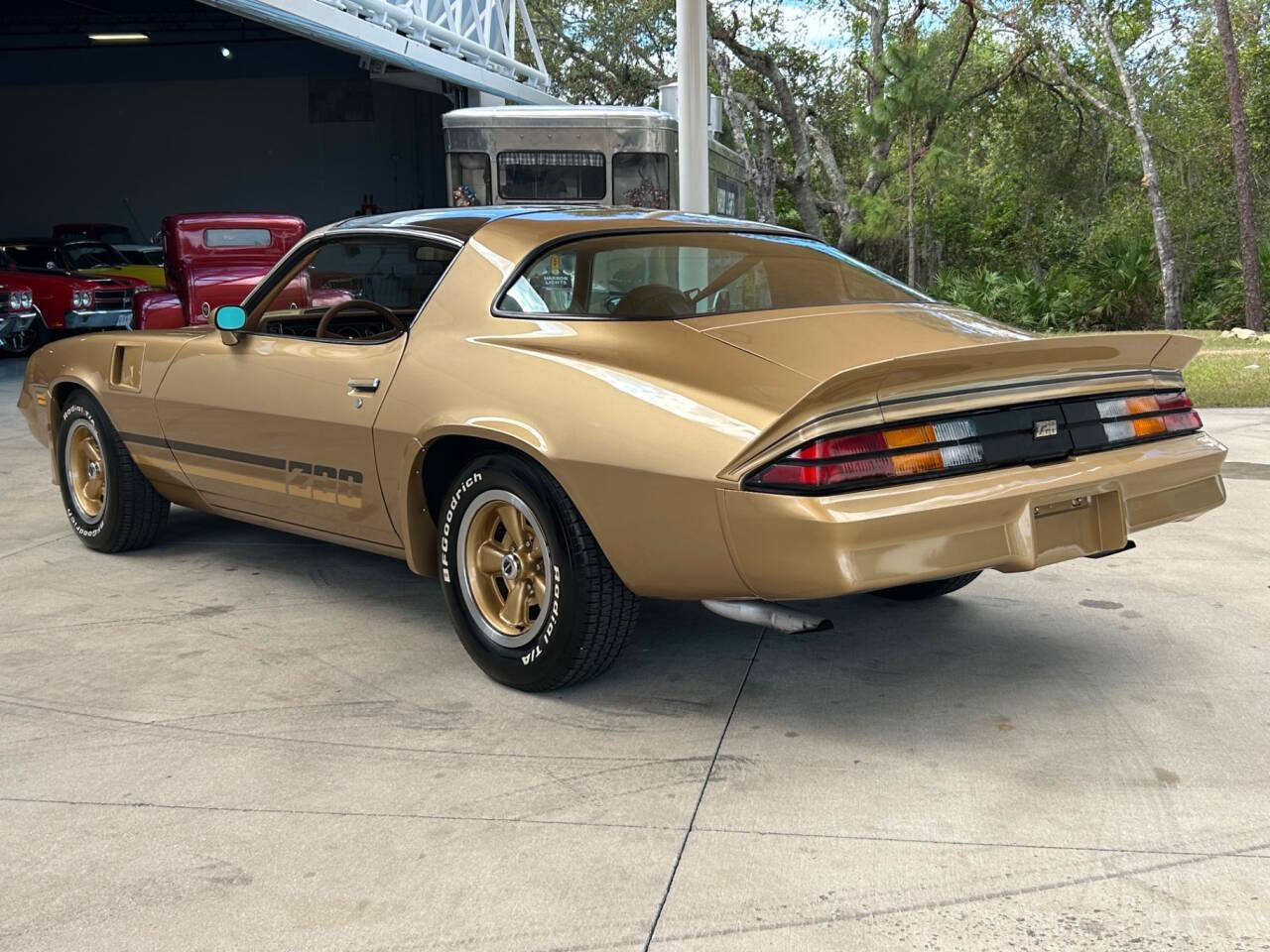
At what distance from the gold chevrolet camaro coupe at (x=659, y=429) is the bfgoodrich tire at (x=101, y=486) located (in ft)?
2.09

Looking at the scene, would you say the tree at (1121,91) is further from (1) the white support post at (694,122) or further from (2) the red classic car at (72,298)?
(2) the red classic car at (72,298)

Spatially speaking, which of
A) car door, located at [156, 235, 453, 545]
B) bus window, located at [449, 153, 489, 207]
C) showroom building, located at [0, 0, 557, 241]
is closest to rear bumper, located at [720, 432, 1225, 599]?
car door, located at [156, 235, 453, 545]

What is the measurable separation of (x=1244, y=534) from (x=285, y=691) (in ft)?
13.5

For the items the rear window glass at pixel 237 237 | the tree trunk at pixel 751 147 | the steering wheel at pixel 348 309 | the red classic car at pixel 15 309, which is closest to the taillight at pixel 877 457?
the steering wheel at pixel 348 309

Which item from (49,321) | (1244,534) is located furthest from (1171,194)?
(1244,534)

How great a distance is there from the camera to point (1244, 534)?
18.9ft

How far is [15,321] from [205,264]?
4089 mm

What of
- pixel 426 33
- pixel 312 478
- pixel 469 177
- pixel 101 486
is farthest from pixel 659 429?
pixel 426 33

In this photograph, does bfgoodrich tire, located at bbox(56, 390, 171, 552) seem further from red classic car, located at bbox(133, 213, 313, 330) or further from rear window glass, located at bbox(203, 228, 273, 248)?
rear window glass, located at bbox(203, 228, 273, 248)

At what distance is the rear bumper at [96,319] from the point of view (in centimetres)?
1655

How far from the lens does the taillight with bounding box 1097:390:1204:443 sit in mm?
3705

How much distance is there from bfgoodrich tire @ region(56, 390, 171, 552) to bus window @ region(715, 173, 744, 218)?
9.21m

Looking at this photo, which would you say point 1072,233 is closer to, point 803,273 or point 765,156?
point 765,156

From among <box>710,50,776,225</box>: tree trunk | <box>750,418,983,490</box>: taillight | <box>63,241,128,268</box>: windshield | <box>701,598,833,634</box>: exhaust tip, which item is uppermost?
<box>710,50,776,225</box>: tree trunk
